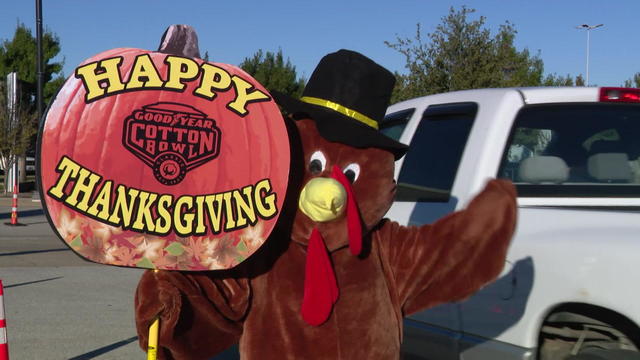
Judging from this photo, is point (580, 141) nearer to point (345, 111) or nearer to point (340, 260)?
point (345, 111)

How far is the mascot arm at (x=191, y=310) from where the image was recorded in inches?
91.7

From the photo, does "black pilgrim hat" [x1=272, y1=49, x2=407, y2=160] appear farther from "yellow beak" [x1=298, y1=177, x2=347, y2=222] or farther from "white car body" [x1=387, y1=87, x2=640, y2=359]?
"white car body" [x1=387, y1=87, x2=640, y2=359]

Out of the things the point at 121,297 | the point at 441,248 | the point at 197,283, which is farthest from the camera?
the point at 121,297

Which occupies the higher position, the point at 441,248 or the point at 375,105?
the point at 375,105

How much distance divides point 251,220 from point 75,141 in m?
0.56

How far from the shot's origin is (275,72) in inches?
1481

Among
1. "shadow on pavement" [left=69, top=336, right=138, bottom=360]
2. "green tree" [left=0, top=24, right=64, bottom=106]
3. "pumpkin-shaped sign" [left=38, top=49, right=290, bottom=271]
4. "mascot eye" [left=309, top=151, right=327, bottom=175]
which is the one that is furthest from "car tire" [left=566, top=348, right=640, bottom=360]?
"green tree" [left=0, top=24, right=64, bottom=106]

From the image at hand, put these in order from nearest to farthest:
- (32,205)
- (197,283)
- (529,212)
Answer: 1. (197,283)
2. (529,212)
3. (32,205)

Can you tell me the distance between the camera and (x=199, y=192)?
228 centimetres

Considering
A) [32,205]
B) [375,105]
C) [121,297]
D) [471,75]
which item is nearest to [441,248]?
[375,105]

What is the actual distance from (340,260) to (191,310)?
530 millimetres

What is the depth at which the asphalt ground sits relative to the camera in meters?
6.35

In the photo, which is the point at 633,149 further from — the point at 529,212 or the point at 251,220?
the point at 251,220

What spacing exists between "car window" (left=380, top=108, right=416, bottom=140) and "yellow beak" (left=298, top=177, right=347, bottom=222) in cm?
Answer: 253
